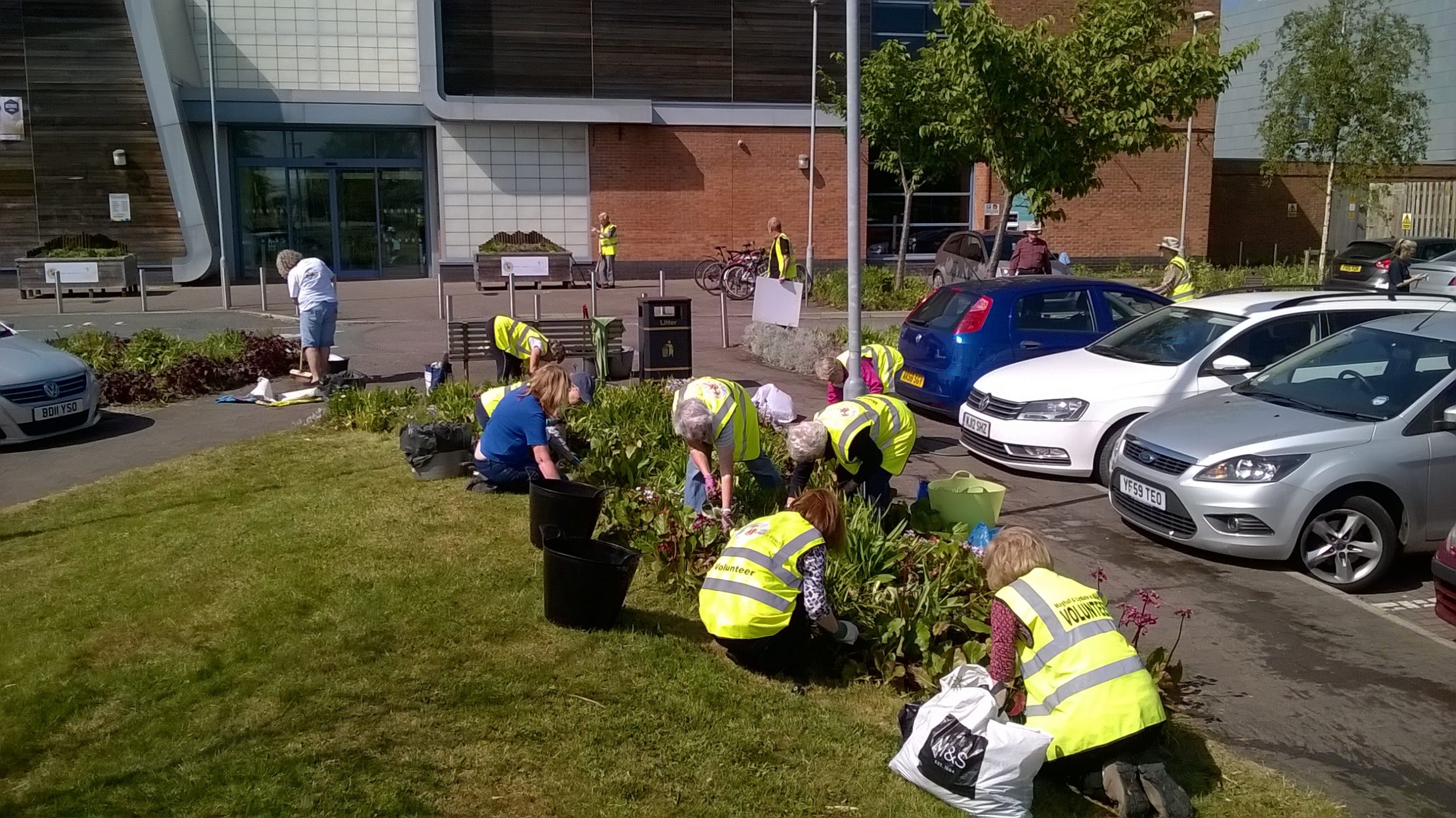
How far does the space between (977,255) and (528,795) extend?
835 inches

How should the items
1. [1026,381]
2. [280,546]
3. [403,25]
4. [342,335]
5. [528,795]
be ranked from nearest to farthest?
[528,795] < [280,546] < [1026,381] < [342,335] < [403,25]

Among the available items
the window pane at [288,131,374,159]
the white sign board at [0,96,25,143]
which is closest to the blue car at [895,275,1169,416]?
the window pane at [288,131,374,159]

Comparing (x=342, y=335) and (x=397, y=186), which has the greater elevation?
(x=397, y=186)

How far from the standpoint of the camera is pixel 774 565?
17.8 ft

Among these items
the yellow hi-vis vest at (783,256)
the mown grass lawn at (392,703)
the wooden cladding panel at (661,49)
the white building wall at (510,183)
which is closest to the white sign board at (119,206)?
the white building wall at (510,183)

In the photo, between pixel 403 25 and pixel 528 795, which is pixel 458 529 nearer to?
pixel 528 795

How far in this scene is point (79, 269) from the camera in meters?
25.5

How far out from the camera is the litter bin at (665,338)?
1322 cm

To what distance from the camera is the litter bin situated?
43.4 feet

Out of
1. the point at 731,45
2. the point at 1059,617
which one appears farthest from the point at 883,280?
the point at 1059,617

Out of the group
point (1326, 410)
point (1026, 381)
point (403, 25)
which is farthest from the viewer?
point (403, 25)

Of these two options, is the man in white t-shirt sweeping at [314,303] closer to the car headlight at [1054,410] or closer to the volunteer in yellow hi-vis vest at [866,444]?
the car headlight at [1054,410]

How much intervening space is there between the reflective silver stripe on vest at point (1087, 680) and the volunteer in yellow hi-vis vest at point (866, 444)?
2.51 m

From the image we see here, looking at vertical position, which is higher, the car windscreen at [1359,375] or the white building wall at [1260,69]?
the white building wall at [1260,69]
